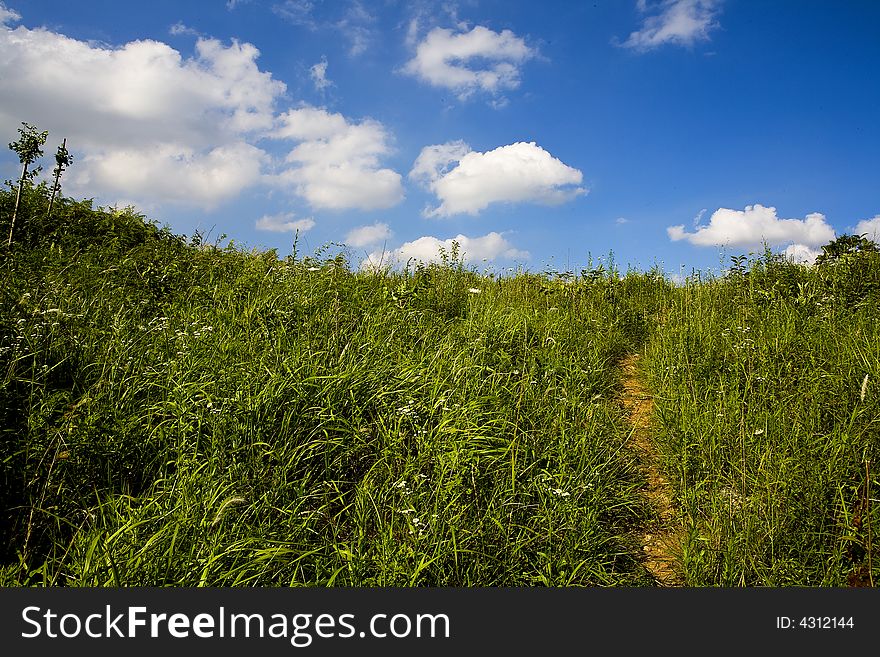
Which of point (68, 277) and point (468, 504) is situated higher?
point (68, 277)

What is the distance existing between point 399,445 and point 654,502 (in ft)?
5.39

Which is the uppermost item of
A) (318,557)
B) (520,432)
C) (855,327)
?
(855,327)

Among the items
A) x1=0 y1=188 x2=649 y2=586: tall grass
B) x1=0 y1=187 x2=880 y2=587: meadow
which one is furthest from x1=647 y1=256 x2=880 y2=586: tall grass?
x1=0 y1=188 x2=649 y2=586: tall grass

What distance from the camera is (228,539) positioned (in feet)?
7.99

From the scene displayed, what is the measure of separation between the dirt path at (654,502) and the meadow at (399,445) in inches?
2.9

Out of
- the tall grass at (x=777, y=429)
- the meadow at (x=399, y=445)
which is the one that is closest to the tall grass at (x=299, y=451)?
the meadow at (x=399, y=445)

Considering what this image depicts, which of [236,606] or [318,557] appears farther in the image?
[318,557]

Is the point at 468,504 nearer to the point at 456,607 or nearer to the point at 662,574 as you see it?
the point at 456,607

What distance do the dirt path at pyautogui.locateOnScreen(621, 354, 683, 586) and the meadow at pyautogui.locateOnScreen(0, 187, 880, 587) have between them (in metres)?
0.07

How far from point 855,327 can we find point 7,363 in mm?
6409

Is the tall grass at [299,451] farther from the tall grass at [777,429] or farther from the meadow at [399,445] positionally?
the tall grass at [777,429]

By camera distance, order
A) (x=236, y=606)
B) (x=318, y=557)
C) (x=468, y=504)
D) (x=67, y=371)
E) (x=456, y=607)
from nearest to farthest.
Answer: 1. (x=236, y=606)
2. (x=456, y=607)
3. (x=318, y=557)
4. (x=468, y=504)
5. (x=67, y=371)

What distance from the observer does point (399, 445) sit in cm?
328

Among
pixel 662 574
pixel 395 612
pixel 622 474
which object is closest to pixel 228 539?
pixel 395 612
